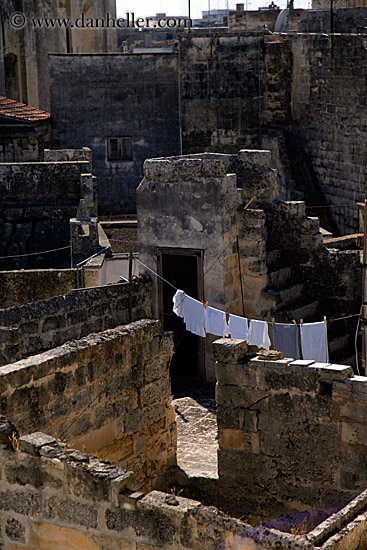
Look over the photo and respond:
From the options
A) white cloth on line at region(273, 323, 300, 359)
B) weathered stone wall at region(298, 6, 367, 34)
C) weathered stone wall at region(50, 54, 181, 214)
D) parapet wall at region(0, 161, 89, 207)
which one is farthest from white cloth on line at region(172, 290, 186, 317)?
weathered stone wall at region(50, 54, 181, 214)

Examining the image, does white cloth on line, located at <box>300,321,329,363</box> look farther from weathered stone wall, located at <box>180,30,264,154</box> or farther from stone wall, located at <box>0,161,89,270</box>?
weathered stone wall, located at <box>180,30,264,154</box>

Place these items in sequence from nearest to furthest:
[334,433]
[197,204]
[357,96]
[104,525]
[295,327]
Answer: [104,525] → [334,433] → [295,327] → [197,204] → [357,96]

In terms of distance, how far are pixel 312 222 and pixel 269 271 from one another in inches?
36.5

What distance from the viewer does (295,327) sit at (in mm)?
12812

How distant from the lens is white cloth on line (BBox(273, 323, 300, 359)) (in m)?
12.8

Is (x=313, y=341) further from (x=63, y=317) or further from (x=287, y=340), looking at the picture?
(x=63, y=317)

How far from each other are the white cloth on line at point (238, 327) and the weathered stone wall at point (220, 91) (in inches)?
510

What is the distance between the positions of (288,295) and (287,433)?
5548 millimetres

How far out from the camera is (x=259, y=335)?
1301 centimetres

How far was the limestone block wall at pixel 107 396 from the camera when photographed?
8672 mm

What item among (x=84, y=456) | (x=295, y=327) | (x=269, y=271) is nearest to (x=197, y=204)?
(x=269, y=271)

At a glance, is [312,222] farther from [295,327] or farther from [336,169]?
[336,169]

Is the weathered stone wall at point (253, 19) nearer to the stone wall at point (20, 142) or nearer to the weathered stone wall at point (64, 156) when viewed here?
the stone wall at point (20, 142)

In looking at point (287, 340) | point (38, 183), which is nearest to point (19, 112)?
point (38, 183)
